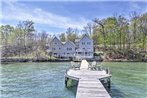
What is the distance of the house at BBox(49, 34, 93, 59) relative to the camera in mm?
60688

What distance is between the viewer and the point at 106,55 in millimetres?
57875

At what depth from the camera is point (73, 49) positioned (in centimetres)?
6197

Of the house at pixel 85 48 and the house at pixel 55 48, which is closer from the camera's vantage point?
the house at pixel 85 48

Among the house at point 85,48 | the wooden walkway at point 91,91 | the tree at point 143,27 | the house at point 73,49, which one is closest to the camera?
the wooden walkway at point 91,91

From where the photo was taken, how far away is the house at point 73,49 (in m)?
60.7

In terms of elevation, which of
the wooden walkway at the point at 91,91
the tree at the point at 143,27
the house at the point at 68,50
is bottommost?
the wooden walkway at the point at 91,91

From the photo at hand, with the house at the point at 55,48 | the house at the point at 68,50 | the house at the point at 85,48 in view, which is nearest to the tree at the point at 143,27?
the house at the point at 85,48

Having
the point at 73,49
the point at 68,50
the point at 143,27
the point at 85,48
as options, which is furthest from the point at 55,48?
the point at 143,27

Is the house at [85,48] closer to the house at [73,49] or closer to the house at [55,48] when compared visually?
the house at [73,49]

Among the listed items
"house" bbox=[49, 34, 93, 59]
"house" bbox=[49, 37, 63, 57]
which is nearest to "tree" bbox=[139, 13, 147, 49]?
"house" bbox=[49, 34, 93, 59]

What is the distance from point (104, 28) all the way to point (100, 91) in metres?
54.4

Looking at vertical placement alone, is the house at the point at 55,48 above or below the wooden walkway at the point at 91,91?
above

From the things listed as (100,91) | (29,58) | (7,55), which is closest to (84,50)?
(29,58)

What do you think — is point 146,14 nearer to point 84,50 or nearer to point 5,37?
point 84,50
